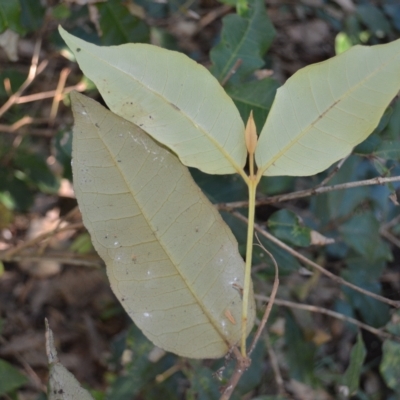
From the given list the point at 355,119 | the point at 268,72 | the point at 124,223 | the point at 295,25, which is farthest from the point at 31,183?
the point at 295,25

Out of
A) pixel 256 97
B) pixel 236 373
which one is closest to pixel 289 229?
pixel 256 97

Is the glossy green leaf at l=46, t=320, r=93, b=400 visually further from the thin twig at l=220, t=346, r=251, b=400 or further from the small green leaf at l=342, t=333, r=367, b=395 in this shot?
the small green leaf at l=342, t=333, r=367, b=395

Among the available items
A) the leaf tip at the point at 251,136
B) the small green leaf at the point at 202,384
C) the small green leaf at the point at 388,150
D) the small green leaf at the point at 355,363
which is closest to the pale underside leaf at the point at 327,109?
the leaf tip at the point at 251,136

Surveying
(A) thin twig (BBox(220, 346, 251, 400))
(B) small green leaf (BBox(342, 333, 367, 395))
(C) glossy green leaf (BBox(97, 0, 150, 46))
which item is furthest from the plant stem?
(C) glossy green leaf (BBox(97, 0, 150, 46))

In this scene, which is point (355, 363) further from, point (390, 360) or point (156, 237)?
point (156, 237)

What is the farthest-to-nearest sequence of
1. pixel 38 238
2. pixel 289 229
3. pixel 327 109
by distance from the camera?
1. pixel 38 238
2. pixel 289 229
3. pixel 327 109

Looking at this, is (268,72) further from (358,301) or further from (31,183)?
(31,183)

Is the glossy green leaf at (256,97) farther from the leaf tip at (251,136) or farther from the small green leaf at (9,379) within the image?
the small green leaf at (9,379)
